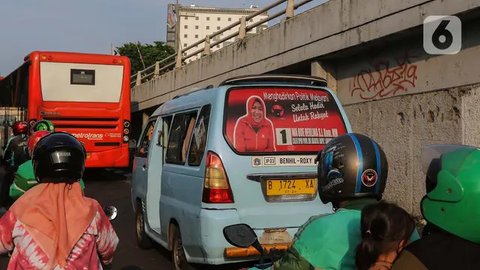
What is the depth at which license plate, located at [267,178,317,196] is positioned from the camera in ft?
16.6

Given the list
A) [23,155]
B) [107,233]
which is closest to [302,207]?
[107,233]

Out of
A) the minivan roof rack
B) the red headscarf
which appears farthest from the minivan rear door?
the red headscarf

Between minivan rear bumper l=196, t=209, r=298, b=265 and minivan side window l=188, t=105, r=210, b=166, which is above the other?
minivan side window l=188, t=105, r=210, b=166

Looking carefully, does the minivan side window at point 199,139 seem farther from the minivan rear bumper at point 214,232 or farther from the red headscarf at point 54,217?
the red headscarf at point 54,217

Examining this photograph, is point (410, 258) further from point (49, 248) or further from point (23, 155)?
point (23, 155)

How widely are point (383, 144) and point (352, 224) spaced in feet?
24.7

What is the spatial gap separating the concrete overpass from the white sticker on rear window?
11.1 ft

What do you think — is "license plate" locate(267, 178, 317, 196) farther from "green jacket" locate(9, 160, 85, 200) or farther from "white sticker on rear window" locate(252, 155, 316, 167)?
"green jacket" locate(9, 160, 85, 200)

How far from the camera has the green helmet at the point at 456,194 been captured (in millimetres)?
1645

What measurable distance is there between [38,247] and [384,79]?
8120mm

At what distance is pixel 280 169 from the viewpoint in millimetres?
5109

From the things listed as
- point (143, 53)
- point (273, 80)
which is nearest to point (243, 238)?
point (273, 80)

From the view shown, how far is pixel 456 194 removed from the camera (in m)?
1.66

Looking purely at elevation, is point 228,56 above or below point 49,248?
above
